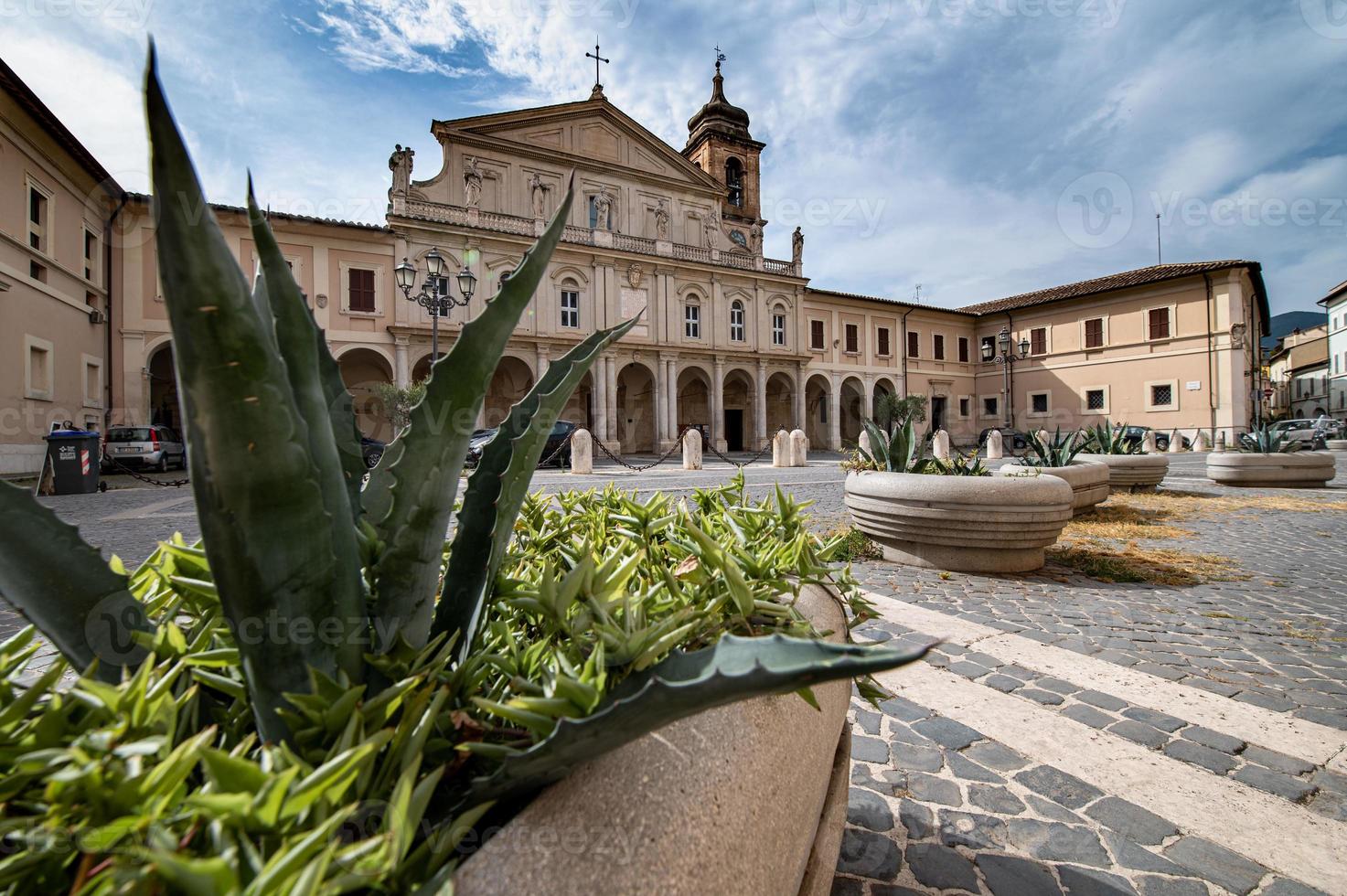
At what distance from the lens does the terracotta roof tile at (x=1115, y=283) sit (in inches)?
968

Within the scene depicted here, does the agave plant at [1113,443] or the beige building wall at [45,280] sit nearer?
the agave plant at [1113,443]

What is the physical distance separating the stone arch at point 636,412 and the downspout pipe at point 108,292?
1735cm

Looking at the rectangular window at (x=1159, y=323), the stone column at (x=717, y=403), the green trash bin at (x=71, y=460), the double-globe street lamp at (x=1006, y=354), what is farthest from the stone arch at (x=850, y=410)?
the green trash bin at (x=71, y=460)

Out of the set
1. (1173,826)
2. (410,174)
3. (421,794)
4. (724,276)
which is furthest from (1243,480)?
(410,174)

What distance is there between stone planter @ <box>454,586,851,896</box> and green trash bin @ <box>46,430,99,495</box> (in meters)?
12.9

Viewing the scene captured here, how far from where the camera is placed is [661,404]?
24812 mm

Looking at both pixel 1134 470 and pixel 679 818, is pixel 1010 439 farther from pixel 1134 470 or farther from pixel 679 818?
pixel 679 818

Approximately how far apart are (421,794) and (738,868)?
41 cm

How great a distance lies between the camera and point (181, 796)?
499mm

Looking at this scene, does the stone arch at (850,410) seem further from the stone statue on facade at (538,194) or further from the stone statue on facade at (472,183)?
the stone statue on facade at (472,183)

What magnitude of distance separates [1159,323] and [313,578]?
34.7m

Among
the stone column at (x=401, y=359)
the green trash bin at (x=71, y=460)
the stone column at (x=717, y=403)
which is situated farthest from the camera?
the stone column at (x=717, y=403)

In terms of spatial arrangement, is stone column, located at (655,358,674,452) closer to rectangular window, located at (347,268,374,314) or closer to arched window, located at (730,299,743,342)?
arched window, located at (730,299,743,342)

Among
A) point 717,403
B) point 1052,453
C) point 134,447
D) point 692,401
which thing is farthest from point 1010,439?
point 134,447
